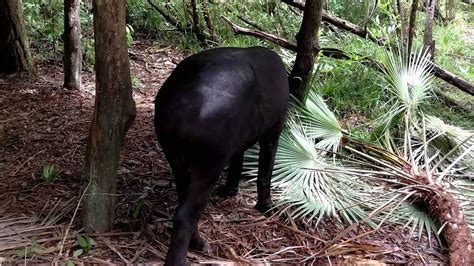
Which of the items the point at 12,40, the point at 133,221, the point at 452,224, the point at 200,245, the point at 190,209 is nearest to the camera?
the point at 190,209

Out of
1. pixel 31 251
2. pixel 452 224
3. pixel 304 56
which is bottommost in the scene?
pixel 31 251

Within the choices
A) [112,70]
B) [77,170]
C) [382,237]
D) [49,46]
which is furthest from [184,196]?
[49,46]

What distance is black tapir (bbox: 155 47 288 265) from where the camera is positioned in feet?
8.64

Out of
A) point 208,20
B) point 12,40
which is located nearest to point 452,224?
point 12,40

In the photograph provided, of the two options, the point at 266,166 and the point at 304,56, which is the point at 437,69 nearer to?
the point at 304,56

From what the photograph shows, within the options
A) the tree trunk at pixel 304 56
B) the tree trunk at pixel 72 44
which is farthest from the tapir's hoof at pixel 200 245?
the tree trunk at pixel 72 44

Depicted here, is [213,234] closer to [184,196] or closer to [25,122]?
[184,196]

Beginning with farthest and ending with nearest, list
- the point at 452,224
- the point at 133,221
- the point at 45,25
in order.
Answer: the point at 45,25 → the point at 452,224 → the point at 133,221

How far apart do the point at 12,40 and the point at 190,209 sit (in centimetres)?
362

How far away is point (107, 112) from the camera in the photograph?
2.94m

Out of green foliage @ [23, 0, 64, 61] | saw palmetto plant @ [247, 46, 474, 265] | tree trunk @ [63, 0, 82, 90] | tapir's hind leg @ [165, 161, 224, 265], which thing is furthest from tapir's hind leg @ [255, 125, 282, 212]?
green foliage @ [23, 0, 64, 61]

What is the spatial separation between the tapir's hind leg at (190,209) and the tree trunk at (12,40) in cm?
355

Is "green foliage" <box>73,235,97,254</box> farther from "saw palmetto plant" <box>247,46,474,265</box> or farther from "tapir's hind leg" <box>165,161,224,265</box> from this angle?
"saw palmetto plant" <box>247,46,474,265</box>

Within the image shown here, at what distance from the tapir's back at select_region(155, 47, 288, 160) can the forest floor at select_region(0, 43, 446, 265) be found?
2.24 feet
